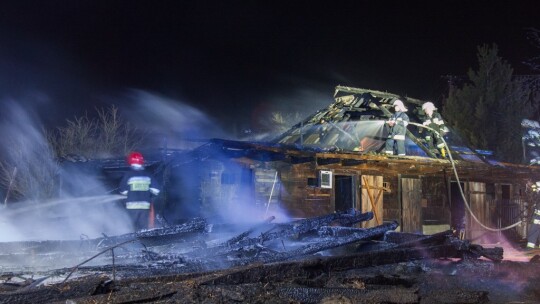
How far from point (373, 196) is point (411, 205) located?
70.9 inches

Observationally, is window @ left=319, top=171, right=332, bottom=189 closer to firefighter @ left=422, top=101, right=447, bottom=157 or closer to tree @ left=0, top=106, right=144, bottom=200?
firefighter @ left=422, top=101, right=447, bottom=157

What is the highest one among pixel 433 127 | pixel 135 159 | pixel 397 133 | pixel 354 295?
pixel 433 127

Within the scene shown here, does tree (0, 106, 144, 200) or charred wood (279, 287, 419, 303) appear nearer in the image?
charred wood (279, 287, 419, 303)

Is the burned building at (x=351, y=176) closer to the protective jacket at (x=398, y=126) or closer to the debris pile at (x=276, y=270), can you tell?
the protective jacket at (x=398, y=126)

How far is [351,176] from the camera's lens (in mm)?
13484

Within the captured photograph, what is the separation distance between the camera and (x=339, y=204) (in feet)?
50.9

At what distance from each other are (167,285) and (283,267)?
160 cm

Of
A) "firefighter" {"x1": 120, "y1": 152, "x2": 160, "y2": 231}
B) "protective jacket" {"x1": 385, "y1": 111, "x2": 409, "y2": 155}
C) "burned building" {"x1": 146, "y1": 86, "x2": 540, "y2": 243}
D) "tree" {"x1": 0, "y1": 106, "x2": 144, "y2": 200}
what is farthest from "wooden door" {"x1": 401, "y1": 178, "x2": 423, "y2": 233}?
"tree" {"x1": 0, "y1": 106, "x2": 144, "y2": 200}

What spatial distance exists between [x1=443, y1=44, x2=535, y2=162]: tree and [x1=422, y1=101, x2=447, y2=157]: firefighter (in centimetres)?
1434

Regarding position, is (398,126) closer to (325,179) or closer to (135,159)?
(325,179)

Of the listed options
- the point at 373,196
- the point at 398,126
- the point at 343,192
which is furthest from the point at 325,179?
the point at 398,126

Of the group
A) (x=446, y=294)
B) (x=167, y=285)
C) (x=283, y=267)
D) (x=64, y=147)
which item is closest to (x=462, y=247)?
(x=446, y=294)

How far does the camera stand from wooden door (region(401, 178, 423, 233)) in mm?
14204

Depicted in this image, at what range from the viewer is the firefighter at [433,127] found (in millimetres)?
14758
